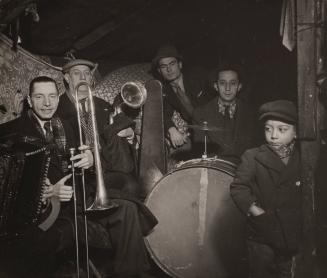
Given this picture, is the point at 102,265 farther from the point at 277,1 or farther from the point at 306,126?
the point at 277,1

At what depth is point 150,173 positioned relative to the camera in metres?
7.05

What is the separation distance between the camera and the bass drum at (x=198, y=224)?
5805mm

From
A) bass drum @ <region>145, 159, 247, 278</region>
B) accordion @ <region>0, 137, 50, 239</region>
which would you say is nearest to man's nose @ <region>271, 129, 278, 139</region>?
bass drum @ <region>145, 159, 247, 278</region>

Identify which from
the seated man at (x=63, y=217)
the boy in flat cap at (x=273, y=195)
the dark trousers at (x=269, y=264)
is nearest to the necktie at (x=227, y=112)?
the boy in flat cap at (x=273, y=195)

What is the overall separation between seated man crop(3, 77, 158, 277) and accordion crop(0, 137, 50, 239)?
49 centimetres

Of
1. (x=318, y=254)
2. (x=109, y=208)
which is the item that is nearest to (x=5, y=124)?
(x=109, y=208)

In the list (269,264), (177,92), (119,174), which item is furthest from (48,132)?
(269,264)

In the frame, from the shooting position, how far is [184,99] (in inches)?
311

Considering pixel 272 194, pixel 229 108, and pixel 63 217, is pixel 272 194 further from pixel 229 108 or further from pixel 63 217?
pixel 63 217

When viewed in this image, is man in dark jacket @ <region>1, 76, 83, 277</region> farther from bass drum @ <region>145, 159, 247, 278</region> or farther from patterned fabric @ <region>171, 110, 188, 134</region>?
patterned fabric @ <region>171, 110, 188, 134</region>

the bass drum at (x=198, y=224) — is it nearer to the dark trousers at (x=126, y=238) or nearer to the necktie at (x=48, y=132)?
the dark trousers at (x=126, y=238)

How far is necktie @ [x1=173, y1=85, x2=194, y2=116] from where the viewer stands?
7805 millimetres

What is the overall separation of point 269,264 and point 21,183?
3.10m

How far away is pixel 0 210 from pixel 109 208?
56.2 inches
